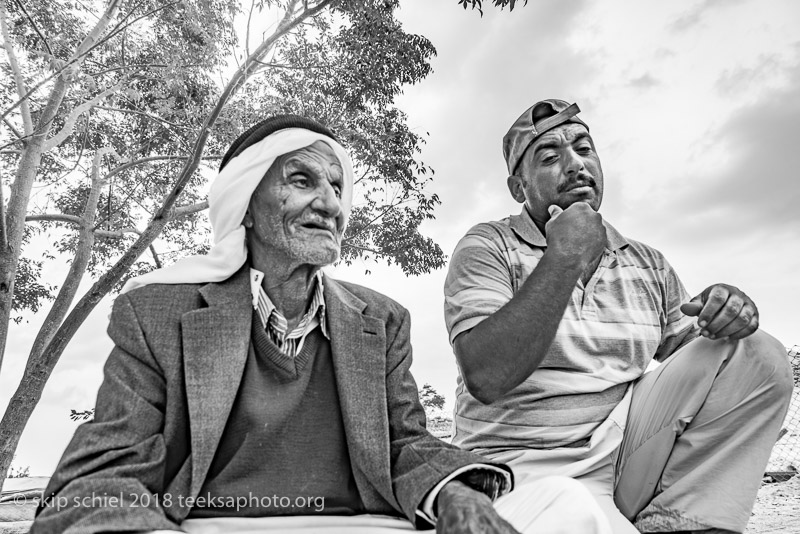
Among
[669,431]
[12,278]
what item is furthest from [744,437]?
[12,278]

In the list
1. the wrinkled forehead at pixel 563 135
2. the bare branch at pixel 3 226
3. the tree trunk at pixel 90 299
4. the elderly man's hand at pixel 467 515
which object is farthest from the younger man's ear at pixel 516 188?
the bare branch at pixel 3 226

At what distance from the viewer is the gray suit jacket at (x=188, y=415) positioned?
158 cm

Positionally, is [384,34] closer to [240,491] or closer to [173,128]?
[173,128]

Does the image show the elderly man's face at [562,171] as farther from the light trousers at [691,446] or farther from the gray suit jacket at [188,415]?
the gray suit jacket at [188,415]

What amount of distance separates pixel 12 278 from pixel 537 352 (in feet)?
24.6

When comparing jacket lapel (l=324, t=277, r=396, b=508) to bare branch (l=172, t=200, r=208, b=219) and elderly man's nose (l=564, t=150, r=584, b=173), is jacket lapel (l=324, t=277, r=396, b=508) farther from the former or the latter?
bare branch (l=172, t=200, r=208, b=219)

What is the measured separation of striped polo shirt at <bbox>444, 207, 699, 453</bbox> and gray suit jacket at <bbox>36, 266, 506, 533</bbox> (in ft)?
1.30

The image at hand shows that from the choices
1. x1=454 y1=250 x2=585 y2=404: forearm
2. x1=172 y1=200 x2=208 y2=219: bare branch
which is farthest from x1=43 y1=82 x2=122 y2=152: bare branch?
x1=454 y1=250 x2=585 y2=404: forearm

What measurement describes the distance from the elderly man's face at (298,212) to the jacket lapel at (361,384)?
0.18 m

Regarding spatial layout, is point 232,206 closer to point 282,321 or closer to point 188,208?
point 282,321

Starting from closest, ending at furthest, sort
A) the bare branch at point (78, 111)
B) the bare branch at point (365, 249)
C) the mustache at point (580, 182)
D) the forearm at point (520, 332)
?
the forearm at point (520, 332), the mustache at point (580, 182), the bare branch at point (78, 111), the bare branch at point (365, 249)

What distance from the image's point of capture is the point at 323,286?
2.22 meters

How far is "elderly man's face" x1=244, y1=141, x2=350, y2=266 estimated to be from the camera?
2.12m

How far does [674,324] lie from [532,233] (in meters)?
0.72
